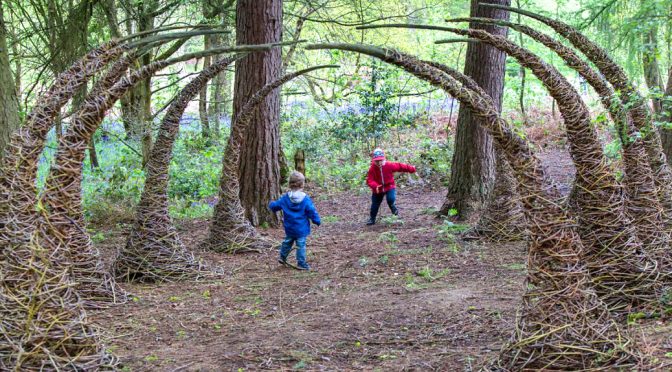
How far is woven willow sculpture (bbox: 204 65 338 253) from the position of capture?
7.25m

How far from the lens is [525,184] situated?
3.53m

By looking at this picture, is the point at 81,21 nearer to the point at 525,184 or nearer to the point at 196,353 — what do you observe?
the point at 196,353

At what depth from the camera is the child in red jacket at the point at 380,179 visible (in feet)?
31.4

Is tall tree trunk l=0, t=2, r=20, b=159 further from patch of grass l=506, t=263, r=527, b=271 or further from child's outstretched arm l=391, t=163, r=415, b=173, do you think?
patch of grass l=506, t=263, r=527, b=271

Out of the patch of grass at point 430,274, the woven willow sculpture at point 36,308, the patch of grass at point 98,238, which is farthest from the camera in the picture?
the patch of grass at point 98,238

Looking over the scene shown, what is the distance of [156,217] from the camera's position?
6195mm

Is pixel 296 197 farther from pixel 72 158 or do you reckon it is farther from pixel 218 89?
pixel 218 89

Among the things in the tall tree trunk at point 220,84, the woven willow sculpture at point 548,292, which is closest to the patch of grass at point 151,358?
the woven willow sculpture at point 548,292

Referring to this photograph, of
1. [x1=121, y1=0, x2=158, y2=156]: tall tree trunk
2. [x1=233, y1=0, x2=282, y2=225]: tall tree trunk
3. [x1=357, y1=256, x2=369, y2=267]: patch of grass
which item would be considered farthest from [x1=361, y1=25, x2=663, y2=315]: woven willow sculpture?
[x1=121, y1=0, x2=158, y2=156]: tall tree trunk

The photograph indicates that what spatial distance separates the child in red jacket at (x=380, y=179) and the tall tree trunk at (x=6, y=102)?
504cm

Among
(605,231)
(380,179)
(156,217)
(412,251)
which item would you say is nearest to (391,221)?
(380,179)

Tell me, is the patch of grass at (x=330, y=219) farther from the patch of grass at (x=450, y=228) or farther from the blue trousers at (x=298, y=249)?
the blue trousers at (x=298, y=249)

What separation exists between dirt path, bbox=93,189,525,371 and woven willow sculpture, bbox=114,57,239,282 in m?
0.23

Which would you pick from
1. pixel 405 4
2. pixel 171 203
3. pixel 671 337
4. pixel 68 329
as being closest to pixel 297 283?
pixel 68 329
